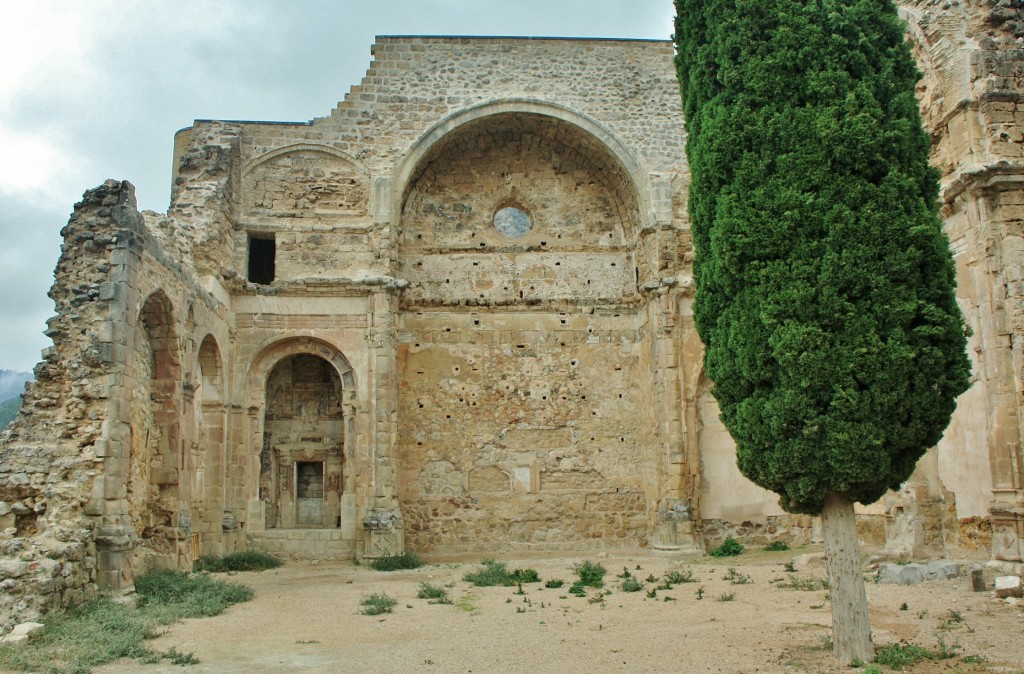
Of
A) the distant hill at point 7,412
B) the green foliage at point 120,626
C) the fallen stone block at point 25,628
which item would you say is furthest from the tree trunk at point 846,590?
the distant hill at point 7,412

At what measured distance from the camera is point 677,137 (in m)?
16.7

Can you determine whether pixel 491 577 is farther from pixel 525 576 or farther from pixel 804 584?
pixel 804 584

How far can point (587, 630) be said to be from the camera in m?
8.22

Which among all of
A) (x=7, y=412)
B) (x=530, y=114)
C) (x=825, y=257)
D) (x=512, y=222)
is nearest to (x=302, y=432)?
(x=512, y=222)

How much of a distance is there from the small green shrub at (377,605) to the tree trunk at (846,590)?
4952 millimetres

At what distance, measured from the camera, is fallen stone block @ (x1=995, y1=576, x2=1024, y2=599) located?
869 centimetres

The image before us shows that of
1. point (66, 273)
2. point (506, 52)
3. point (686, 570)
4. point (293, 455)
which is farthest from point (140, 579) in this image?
point (506, 52)

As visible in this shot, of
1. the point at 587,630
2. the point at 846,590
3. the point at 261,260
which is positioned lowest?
the point at 587,630

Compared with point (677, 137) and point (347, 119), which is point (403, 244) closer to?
point (347, 119)

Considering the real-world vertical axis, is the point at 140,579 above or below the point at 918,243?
below

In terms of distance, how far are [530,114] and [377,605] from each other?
10.1 m

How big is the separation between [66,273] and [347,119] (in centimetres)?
737

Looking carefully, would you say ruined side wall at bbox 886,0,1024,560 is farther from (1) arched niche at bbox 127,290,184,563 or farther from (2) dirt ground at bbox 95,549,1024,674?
(1) arched niche at bbox 127,290,184,563

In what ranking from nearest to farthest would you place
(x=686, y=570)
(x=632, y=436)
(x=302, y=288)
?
1. (x=686, y=570)
2. (x=302, y=288)
3. (x=632, y=436)
